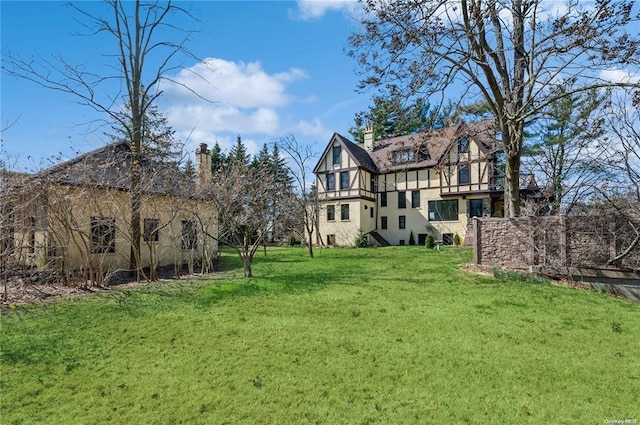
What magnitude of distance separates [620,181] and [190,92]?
14492 millimetres

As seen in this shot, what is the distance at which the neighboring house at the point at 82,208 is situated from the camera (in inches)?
277

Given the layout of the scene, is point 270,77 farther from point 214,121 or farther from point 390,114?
point 390,114

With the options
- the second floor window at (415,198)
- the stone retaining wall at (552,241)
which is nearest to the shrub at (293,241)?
the second floor window at (415,198)

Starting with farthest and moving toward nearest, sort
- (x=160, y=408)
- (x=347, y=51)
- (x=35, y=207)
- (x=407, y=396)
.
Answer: (x=347, y=51), (x=35, y=207), (x=407, y=396), (x=160, y=408)

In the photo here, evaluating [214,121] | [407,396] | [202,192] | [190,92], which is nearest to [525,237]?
[407,396]

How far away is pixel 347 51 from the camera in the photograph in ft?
27.1

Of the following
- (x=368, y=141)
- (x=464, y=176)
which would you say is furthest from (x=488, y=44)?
(x=368, y=141)

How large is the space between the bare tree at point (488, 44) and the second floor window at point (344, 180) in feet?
53.9

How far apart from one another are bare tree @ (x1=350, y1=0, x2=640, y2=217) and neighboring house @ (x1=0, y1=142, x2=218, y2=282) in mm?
6956

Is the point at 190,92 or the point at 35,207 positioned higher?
the point at 190,92

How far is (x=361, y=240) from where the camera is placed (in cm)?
2389

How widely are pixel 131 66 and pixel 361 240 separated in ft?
57.1

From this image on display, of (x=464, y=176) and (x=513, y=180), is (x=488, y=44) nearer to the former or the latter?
(x=513, y=180)

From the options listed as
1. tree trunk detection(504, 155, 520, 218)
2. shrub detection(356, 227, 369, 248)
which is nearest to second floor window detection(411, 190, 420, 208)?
shrub detection(356, 227, 369, 248)
